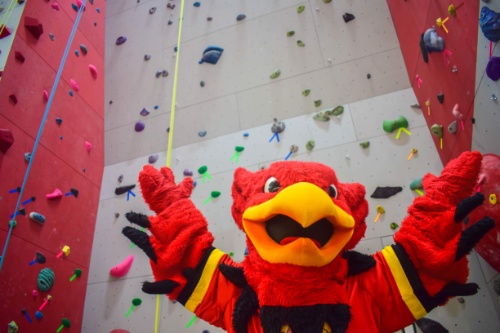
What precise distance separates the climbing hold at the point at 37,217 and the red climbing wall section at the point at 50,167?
0.02m

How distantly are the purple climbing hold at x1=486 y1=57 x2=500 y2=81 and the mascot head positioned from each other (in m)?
0.55

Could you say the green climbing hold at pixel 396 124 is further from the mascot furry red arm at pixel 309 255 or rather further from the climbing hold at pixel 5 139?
the climbing hold at pixel 5 139

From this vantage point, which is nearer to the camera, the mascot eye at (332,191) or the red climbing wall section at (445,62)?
the mascot eye at (332,191)

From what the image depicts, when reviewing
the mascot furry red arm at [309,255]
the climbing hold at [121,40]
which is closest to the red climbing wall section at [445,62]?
the mascot furry red arm at [309,255]

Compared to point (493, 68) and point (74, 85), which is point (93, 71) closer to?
point (74, 85)

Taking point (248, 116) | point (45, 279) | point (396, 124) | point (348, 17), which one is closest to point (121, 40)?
point (248, 116)

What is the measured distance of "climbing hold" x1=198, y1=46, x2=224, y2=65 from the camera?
256 centimetres

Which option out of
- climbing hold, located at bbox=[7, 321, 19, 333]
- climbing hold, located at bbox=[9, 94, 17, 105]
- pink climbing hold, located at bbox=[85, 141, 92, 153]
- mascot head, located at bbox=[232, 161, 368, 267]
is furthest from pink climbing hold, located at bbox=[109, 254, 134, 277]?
mascot head, located at bbox=[232, 161, 368, 267]

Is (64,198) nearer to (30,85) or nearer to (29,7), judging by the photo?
(30,85)

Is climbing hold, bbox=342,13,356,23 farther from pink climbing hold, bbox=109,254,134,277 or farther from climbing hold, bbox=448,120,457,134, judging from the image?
pink climbing hold, bbox=109,254,134,277

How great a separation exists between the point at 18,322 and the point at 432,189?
6.11 ft

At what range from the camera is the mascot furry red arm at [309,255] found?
3.24 feet

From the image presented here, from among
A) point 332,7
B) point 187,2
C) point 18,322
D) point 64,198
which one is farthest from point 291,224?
point 187,2

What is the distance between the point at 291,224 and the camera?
991 millimetres
